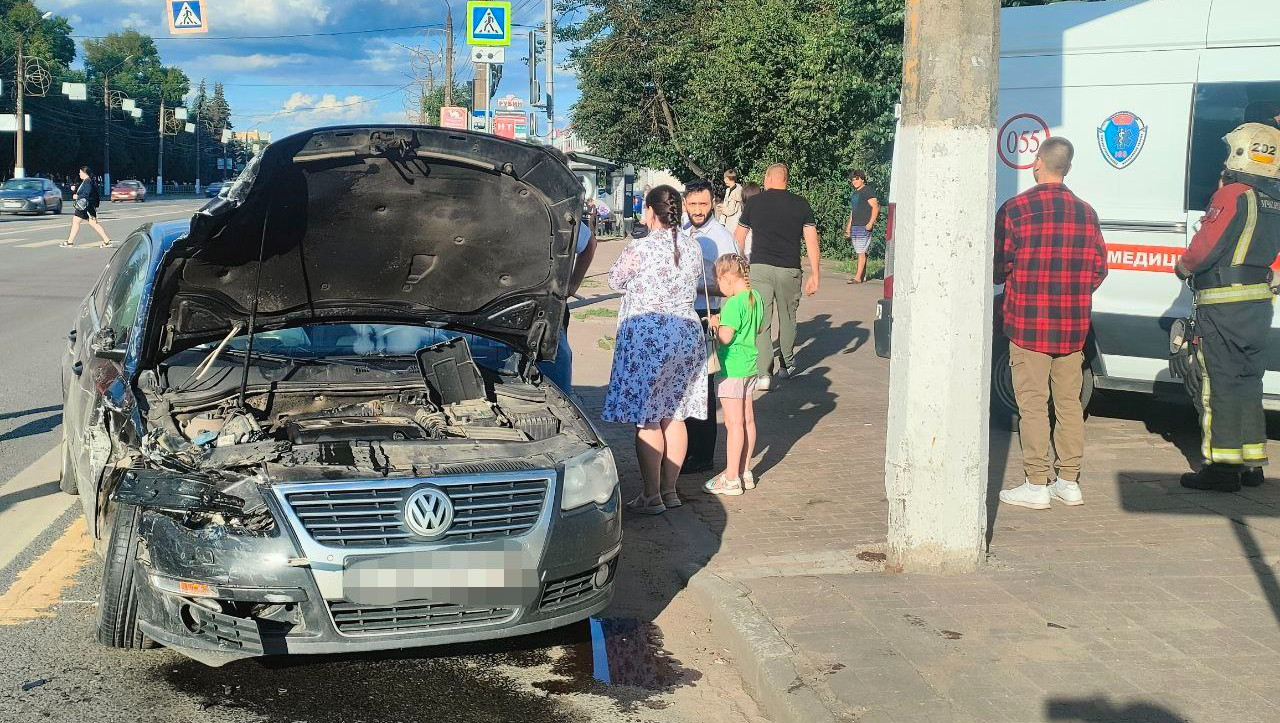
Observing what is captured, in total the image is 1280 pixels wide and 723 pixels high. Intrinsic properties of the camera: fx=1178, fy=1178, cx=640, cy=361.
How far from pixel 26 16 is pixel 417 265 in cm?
8706

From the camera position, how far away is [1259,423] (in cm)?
682

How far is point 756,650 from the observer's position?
450 centimetres

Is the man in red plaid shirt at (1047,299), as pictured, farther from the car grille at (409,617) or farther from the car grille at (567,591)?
the car grille at (409,617)

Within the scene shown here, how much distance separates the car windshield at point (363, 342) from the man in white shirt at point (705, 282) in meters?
1.70

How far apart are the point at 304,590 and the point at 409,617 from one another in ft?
1.25

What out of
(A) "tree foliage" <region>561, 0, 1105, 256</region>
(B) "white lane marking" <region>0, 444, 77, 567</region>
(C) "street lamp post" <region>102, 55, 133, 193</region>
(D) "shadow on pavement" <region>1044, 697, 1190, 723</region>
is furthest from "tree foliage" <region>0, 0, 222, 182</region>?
(D) "shadow on pavement" <region>1044, 697, 1190, 723</region>

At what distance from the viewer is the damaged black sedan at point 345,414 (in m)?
4.04

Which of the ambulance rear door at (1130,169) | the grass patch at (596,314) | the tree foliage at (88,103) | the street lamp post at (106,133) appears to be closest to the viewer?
the ambulance rear door at (1130,169)

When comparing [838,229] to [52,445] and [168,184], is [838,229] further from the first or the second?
[168,184]

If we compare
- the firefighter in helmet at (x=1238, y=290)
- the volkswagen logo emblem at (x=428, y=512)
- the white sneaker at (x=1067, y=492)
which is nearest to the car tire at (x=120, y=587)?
the volkswagen logo emblem at (x=428, y=512)

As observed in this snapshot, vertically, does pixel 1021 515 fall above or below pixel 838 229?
below

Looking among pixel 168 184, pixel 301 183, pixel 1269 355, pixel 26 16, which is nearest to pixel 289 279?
pixel 301 183

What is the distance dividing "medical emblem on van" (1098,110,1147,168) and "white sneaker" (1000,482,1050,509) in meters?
2.71

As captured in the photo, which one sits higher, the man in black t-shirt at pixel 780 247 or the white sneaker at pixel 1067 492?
the man in black t-shirt at pixel 780 247
